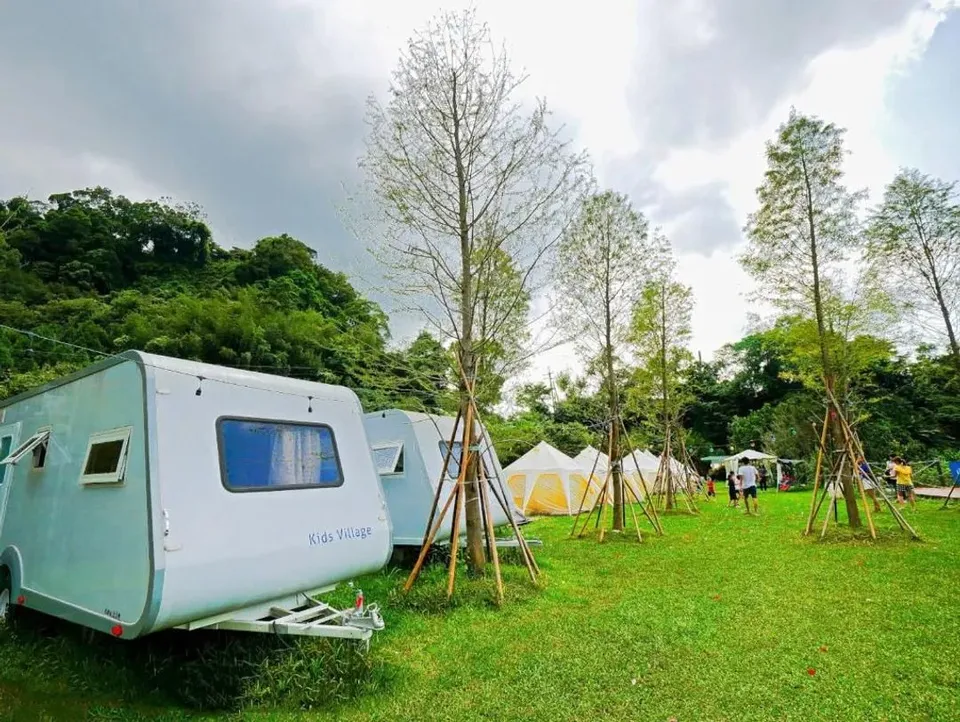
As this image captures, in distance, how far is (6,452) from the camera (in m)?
5.62

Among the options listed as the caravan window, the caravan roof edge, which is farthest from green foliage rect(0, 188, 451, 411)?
the caravan roof edge

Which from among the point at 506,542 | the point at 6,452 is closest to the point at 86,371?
the point at 6,452

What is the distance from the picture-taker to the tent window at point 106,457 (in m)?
3.82

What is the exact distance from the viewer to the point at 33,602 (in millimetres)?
4406

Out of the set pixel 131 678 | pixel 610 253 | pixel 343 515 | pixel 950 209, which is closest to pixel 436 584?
pixel 343 515

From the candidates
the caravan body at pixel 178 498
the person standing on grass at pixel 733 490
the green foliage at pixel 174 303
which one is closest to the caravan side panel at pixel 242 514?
the caravan body at pixel 178 498

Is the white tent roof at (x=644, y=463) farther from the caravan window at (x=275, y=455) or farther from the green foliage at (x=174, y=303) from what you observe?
the caravan window at (x=275, y=455)

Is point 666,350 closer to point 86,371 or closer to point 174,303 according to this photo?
point 86,371

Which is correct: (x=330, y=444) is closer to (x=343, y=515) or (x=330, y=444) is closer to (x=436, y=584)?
(x=343, y=515)

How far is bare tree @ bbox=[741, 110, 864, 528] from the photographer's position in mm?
10430

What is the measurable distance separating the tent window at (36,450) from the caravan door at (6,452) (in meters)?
0.46

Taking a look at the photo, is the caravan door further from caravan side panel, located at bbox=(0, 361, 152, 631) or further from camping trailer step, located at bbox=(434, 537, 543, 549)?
camping trailer step, located at bbox=(434, 537, 543, 549)

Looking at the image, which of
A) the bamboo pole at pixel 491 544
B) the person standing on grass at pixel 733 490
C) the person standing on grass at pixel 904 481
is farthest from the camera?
the person standing on grass at pixel 733 490

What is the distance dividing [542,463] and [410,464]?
10438 millimetres
